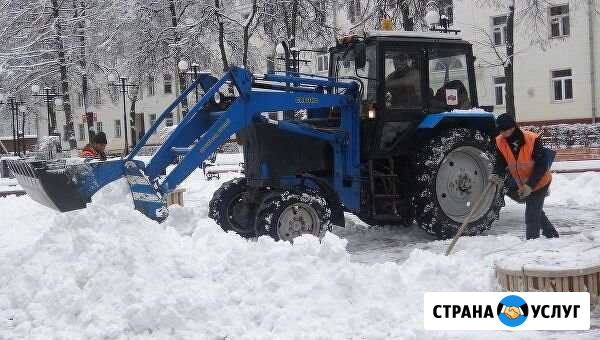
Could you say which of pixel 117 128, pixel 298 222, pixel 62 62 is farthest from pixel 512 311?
pixel 117 128

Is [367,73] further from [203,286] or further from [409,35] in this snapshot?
[203,286]

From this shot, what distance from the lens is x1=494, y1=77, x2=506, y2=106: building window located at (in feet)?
94.8

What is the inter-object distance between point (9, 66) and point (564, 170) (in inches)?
865

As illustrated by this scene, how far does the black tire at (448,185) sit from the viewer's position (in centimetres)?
795

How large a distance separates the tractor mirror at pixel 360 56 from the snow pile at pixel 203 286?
2409 millimetres

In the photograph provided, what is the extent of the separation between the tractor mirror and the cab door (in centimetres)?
35

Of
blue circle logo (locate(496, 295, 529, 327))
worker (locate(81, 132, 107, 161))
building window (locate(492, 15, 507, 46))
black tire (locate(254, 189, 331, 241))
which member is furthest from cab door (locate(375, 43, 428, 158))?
building window (locate(492, 15, 507, 46))

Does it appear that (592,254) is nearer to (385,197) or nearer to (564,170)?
(385,197)

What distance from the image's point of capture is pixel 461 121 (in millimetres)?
8414

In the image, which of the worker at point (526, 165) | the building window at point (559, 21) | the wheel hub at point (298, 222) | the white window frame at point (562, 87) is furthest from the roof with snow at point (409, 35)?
the building window at point (559, 21)

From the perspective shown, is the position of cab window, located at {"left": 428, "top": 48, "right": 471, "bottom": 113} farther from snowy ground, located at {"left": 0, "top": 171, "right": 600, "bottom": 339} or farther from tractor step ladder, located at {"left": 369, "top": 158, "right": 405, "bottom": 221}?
snowy ground, located at {"left": 0, "top": 171, "right": 600, "bottom": 339}

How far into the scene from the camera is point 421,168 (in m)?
7.97

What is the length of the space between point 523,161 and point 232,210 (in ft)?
11.7

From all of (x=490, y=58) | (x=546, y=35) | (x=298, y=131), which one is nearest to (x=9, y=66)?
(x=490, y=58)
